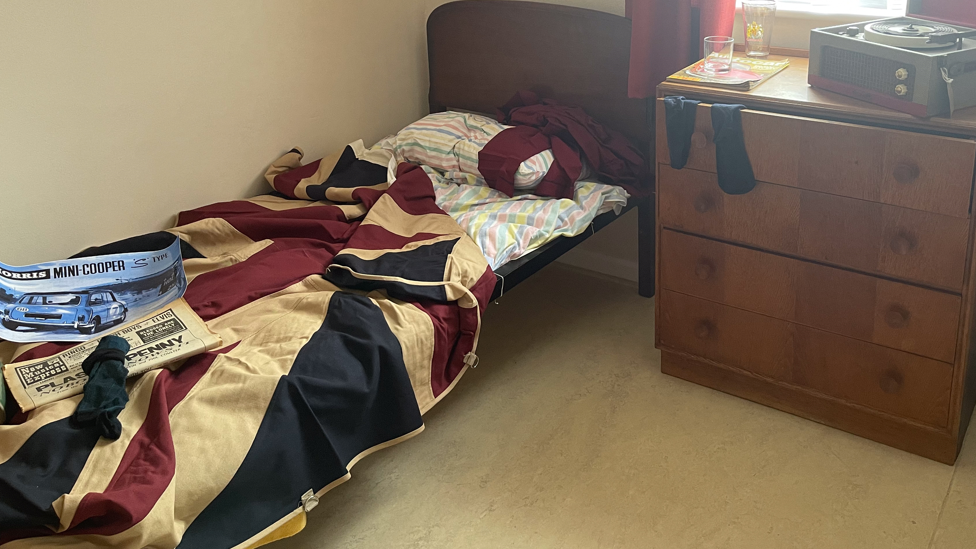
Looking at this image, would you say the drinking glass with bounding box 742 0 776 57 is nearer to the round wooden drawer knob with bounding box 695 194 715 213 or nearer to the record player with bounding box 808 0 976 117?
the record player with bounding box 808 0 976 117

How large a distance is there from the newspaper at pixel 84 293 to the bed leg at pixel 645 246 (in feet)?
4.42

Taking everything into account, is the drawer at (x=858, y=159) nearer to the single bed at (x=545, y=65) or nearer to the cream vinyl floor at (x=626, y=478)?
the single bed at (x=545, y=65)

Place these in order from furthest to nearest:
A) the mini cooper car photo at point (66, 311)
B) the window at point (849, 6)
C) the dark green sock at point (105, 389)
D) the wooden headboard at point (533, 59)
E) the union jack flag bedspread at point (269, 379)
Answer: the wooden headboard at point (533, 59)
the window at point (849, 6)
the mini cooper car photo at point (66, 311)
the dark green sock at point (105, 389)
the union jack flag bedspread at point (269, 379)

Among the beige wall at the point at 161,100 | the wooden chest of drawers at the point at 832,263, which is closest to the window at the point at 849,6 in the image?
the wooden chest of drawers at the point at 832,263

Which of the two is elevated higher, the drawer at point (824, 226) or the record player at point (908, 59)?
the record player at point (908, 59)

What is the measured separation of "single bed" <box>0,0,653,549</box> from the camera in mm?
1397

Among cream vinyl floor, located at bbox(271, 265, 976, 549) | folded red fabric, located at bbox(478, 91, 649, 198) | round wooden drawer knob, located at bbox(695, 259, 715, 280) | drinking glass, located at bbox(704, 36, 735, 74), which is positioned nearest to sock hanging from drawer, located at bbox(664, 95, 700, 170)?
drinking glass, located at bbox(704, 36, 735, 74)

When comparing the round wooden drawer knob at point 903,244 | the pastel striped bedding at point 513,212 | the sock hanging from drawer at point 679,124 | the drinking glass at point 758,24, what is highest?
the drinking glass at point 758,24

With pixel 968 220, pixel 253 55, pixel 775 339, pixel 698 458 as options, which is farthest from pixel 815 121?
pixel 253 55

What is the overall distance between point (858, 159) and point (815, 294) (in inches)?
13.4

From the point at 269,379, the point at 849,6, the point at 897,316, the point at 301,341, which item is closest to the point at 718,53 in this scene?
the point at 849,6

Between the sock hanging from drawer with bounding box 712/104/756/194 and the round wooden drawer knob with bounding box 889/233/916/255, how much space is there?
0.33 m

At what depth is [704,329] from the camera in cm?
215

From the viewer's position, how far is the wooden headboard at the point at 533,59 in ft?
7.87
